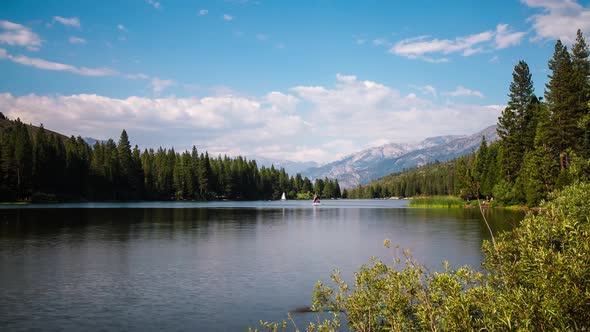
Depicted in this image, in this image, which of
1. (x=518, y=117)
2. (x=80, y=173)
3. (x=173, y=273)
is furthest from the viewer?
(x=80, y=173)

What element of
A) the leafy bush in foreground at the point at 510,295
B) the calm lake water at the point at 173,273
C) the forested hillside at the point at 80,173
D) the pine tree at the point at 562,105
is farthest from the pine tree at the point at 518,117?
the forested hillside at the point at 80,173

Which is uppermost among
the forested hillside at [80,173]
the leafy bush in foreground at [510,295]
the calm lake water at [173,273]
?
the forested hillside at [80,173]

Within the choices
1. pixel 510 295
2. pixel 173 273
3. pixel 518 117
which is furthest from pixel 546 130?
pixel 510 295

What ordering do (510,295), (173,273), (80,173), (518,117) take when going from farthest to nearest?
(80,173)
(518,117)
(173,273)
(510,295)

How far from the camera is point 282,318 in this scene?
60.1ft

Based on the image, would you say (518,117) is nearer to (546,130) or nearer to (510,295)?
(546,130)

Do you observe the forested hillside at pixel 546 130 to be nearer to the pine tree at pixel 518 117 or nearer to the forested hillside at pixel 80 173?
the pine tree at pixel 518 117

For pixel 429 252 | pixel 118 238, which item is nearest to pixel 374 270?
pixel 429 252

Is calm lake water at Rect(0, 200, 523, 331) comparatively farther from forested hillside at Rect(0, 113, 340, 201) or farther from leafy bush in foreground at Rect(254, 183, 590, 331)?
forested hillside at Rect(0, 113, 340, 201)

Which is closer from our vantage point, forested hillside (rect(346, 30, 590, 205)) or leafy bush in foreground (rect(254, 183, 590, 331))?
leafy bush in foreground (rect(254, 183, 590, 331))

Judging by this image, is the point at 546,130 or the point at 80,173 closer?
the point at 546,130

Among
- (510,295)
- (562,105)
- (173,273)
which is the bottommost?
(173,273)

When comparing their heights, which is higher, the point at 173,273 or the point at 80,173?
the point at 80,173

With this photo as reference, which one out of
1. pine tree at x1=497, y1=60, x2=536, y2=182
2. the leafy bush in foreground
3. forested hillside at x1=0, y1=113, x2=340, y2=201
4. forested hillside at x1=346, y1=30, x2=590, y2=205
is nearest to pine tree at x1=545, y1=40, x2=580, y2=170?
forested hillside at x1=346, y1=30, x2=590, y2=205
